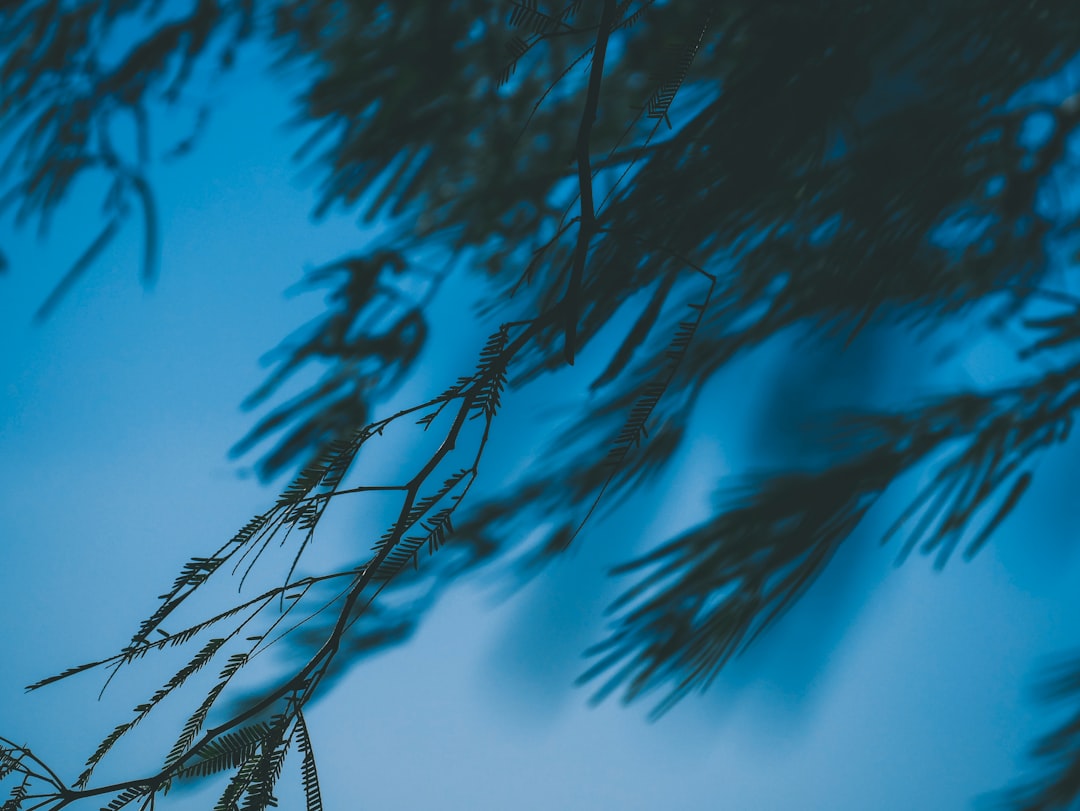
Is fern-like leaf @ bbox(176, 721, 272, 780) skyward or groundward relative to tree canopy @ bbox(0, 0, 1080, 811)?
groundward

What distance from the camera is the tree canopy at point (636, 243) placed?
0.61 metres

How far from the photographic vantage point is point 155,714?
0.65m

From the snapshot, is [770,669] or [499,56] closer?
[770,669]

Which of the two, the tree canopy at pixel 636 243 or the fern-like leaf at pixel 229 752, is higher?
the tree canopy at pixel 636 243

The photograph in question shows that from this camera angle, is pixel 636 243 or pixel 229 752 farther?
pixel 636 243

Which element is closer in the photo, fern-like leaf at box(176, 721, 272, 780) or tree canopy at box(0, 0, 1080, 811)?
fern-like leaf at box(176, 721, 272, 780)

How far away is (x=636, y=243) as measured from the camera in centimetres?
68

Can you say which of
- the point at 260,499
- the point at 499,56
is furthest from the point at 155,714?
the point at 499,56

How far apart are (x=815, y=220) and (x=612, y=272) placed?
17 centimetres

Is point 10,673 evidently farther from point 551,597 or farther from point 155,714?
point 551,597

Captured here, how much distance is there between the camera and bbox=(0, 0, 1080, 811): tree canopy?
611mm

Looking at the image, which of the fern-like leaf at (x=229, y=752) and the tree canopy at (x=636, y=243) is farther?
the tree canopy at (x=636, y=243)

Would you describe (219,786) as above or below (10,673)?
below

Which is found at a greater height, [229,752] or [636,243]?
[636,243]
